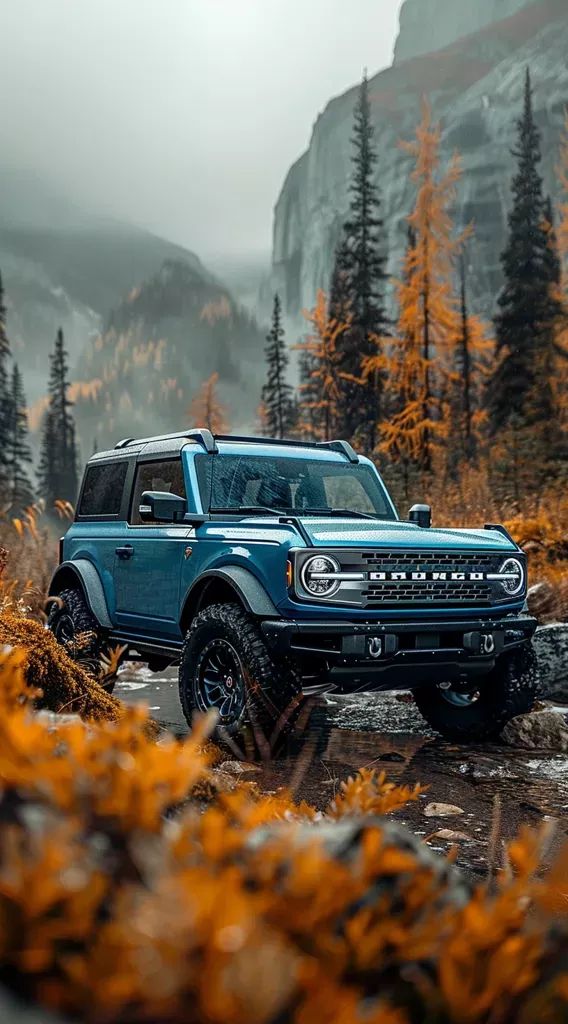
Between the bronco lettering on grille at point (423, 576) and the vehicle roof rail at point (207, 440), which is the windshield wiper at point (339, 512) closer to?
the vehicle roof rail at point (207, 440)

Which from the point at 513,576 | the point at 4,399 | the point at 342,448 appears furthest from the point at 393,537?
the point at 4,399

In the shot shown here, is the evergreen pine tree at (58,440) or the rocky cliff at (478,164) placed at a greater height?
the rocky cliff at (478,164)

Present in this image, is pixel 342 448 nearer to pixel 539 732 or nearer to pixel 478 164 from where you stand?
pixel 539 732

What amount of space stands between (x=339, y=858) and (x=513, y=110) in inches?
5961

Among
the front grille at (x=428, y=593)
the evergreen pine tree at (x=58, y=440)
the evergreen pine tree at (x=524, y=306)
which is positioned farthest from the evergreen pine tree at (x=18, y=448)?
the front grille at (x=428, y=593)

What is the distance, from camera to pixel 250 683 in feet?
16.8

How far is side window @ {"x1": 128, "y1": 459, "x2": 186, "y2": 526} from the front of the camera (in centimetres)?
698

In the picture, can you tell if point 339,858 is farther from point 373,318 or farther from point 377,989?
point 373,318

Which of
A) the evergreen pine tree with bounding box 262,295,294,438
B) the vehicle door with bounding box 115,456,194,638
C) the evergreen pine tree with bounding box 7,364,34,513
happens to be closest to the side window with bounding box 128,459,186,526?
the vehicle door with bounding box 115,456,194,638

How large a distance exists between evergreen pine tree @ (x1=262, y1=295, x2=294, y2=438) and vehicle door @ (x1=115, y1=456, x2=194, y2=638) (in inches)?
1858

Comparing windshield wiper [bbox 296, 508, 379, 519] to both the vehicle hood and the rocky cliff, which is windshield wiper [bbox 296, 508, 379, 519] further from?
the rocky cliff

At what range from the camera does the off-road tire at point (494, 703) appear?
19.8 feet

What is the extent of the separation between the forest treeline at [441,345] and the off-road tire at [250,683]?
15096mm

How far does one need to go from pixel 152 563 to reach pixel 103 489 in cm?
169
